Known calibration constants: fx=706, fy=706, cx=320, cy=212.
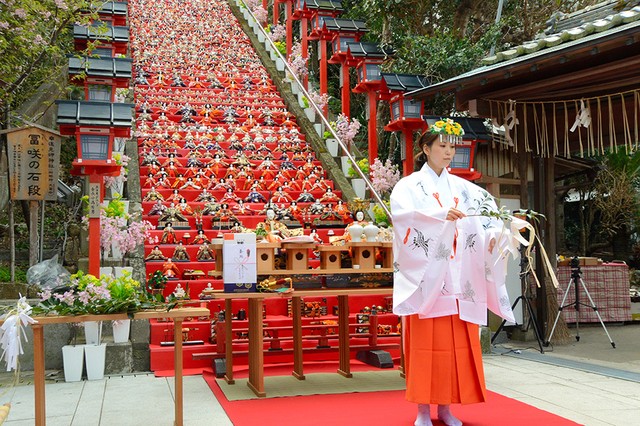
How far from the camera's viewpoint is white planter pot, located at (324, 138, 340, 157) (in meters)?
14.1

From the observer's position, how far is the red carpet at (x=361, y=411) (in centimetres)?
540

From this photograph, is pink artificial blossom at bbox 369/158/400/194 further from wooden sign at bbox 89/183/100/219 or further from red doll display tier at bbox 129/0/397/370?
wooden sign at bbox 89/183/100/219

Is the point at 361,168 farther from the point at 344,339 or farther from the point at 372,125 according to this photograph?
the point at 344,339

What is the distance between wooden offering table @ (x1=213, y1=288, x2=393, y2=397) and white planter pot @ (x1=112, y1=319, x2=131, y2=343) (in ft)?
4.30

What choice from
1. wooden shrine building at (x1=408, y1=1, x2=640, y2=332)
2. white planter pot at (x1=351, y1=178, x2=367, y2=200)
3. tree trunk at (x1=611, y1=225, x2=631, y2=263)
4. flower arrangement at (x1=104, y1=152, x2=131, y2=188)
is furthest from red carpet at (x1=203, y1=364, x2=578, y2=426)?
tree trunk at (x1=611, y1=225, x2=631, y2=263)

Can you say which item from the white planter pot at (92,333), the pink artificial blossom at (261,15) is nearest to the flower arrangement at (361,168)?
the white planter pot at (92,333)

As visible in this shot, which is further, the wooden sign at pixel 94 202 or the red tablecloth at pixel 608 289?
the red tablecloth at pixel 608 289

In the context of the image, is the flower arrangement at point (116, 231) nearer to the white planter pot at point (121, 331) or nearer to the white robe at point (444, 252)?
the white planter pot at point (121, 331)

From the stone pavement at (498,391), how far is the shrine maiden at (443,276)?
3.57 feet

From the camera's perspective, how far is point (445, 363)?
16.8ft

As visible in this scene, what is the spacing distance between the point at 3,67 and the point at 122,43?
107 inches

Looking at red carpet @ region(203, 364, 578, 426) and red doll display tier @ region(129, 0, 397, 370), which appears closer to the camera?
red carpet @ region(203, 364, 578, 426)

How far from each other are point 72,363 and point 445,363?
4220 millimetres

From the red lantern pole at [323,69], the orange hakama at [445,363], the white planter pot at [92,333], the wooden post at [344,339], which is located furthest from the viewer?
the red lantern pole at [323,69]
